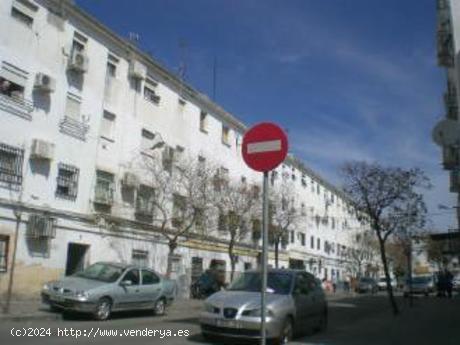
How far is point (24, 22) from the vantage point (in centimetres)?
2355

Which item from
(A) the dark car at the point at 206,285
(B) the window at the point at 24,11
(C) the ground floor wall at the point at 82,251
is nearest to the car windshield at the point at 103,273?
(C) the ground floor wall at the point at 82,251

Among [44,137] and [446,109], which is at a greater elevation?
[446,109]

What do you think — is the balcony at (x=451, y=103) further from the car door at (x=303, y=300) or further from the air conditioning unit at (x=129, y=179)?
the car door at (x=303, y=300)

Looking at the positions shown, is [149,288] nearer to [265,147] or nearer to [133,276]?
[133,276]

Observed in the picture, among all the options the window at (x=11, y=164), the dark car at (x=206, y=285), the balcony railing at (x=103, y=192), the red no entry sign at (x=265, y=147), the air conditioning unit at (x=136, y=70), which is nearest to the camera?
the red no entry sign at (x=265, y=147)

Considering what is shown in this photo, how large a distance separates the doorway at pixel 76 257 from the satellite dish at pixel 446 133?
62.7 ft

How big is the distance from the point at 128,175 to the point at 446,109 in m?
20.8

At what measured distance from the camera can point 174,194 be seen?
31031 mm

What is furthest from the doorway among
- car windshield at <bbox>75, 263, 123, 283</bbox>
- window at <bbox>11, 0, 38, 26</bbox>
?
window at <bbox>11, 0, 38, 26</bbox>

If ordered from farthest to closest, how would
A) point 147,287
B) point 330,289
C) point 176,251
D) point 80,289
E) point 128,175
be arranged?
point 330,289
point 176,251
point 128,175
point 147,287
point 80,289

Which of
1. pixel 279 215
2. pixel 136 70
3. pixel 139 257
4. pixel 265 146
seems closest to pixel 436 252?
pixel 279 215

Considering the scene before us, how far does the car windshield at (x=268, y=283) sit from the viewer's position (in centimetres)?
1386

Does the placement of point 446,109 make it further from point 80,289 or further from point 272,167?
point 272,167

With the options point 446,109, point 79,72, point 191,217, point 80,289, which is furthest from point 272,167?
point 446,109
